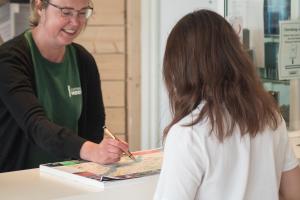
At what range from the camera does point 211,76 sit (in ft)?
4.27

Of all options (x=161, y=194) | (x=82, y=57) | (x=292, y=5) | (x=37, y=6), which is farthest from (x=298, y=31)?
(x=161, y=194)

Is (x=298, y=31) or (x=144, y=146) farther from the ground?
(x=298, y=31)

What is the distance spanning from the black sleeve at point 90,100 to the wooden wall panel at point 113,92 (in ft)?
4.74

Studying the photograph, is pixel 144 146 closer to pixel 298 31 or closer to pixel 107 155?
pixel 298 31

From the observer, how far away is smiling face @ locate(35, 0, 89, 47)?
1.95m

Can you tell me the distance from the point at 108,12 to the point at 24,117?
1820 millimetres

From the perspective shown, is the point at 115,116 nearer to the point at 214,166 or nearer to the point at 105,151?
the point at 105,151

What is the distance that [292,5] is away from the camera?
8.37 feet

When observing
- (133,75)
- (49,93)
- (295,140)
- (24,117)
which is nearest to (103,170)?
(24,117)

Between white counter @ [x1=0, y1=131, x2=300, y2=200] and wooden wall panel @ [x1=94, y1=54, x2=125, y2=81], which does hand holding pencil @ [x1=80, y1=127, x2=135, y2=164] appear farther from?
wooden wall panel @ [x1=94, y1=54, x2=125, y2=81]

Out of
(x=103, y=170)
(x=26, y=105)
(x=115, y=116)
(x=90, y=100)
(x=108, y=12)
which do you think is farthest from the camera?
(x=115, y=116)

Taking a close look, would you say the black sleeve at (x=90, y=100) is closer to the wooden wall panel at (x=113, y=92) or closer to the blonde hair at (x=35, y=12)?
the blonde hair at (x=35, y=12)

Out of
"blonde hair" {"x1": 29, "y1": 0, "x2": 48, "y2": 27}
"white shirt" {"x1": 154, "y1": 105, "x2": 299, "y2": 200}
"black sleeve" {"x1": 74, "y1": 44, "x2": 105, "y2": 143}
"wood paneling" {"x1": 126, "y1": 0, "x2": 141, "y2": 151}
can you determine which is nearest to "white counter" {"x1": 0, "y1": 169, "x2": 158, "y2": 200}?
"white shirt" {"x1": 154, "y1": 105, "x2": 299, "y2": 200}

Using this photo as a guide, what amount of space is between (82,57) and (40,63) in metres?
0.20
